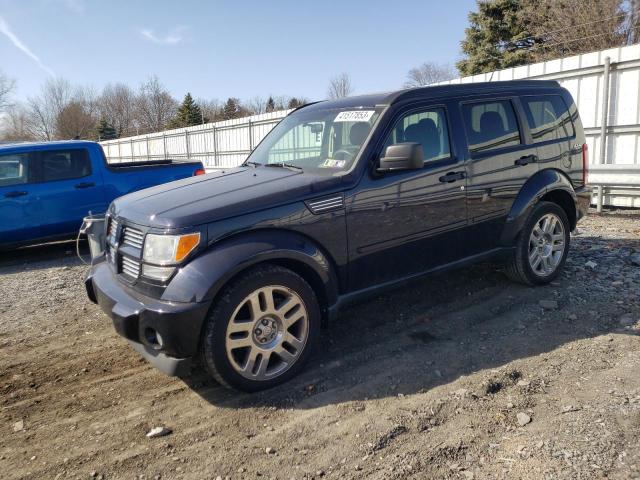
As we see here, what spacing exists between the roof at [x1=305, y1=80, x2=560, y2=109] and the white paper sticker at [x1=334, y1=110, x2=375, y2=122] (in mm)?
86

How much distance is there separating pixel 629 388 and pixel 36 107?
8079cm

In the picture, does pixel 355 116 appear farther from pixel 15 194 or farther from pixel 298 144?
pixel 15 194

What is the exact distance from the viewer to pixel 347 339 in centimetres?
417

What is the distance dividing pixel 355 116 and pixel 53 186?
5.64 m

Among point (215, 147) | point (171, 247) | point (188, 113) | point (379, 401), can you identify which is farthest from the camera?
point (188, 113)

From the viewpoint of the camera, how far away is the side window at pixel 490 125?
4.47 meters

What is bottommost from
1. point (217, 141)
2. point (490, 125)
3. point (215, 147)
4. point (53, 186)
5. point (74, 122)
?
point (53, 186)

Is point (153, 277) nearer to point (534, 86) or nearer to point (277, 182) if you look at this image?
→ point (277, 182)

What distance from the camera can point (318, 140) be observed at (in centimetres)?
435

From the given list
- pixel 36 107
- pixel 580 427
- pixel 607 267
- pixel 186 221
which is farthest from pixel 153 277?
pixel 36 107

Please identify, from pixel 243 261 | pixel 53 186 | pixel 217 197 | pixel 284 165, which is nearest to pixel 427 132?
pixel 284 165

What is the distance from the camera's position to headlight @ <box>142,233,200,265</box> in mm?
3059

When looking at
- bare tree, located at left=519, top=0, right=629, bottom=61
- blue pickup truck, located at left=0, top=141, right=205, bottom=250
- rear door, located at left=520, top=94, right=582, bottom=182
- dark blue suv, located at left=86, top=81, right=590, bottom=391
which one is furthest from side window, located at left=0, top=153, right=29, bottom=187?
bare tree, located at left=519, top=0, right=629, bottom=61

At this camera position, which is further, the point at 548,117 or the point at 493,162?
the point at 548,117
